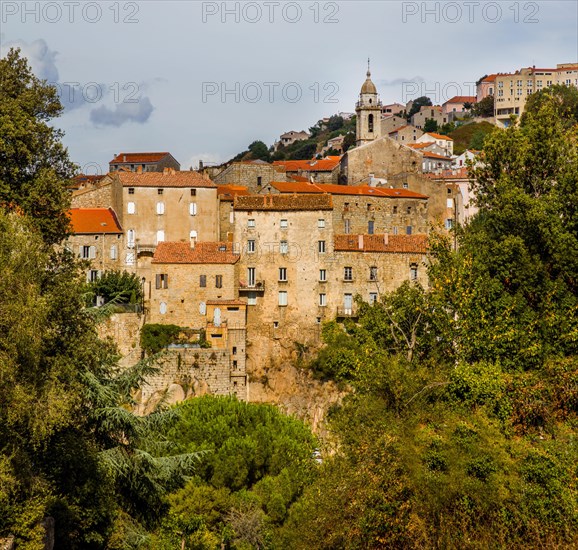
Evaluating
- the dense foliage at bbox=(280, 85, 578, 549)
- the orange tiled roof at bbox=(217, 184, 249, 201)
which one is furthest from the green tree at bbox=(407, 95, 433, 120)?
the dense foliage at bbox=(280, 85, 578, 549)

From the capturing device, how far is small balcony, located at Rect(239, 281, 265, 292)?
5375cm

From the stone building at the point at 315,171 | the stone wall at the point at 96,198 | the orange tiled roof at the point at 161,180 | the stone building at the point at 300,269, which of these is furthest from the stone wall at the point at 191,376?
the stone building at the point at 315,171

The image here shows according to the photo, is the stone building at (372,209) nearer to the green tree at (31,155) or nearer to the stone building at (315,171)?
the stone building at (315,171)

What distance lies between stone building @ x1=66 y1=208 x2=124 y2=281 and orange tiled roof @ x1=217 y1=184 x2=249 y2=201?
276 inches

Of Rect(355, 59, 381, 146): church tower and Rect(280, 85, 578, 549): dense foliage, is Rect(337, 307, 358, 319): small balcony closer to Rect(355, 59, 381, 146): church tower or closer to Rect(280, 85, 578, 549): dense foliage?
Rect(280, 85, 578, 549): dense foliage

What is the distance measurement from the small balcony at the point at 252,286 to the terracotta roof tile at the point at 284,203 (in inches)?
175

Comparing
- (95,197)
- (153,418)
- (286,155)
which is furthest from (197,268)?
(286,155)

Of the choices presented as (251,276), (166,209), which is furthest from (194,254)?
(166,209)

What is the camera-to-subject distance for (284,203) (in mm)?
55625

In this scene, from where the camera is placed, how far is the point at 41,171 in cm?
2742

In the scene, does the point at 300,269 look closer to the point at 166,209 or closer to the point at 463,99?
the point at 166,209

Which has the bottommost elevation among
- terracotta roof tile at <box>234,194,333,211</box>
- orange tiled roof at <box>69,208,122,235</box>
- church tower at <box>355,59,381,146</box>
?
orange tiled roof at <box>69,208,122,235</box>

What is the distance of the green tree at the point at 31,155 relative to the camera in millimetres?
26469

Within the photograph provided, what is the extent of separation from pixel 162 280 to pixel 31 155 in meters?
25.8
